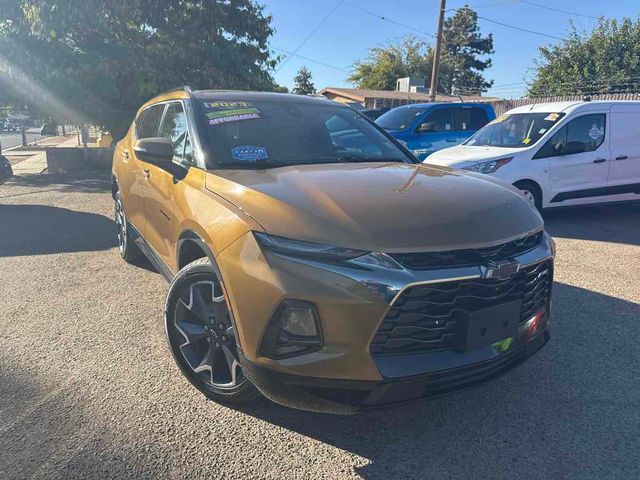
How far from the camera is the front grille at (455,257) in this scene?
6.82 feet

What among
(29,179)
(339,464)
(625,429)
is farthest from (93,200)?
(625,429)

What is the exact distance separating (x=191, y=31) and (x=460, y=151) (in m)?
11.2

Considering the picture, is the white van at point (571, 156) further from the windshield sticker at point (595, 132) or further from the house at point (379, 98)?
the house at point (379, 98)

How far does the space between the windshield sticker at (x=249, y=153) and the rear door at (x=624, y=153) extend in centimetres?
634

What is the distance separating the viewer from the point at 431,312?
83.2 inches

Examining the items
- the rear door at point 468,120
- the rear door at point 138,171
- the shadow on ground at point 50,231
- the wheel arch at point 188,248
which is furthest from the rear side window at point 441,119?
Result: the wheel arch at point 188,248

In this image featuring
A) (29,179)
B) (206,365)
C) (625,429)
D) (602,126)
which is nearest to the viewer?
(625,429)

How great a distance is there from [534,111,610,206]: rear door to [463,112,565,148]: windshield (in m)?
0.22

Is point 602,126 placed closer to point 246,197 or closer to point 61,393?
point 246,197

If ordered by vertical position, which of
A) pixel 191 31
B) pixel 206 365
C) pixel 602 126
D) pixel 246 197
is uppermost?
pixel 191 31

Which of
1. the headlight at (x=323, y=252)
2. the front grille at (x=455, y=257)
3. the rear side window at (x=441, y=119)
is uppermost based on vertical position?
the rear side window at (x=441, y=119)

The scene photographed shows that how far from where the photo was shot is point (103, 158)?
566 inches

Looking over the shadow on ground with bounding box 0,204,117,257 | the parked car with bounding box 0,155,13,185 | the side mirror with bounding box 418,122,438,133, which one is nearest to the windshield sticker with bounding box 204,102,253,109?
the shadow on ground with bounding box 0,204,117,257

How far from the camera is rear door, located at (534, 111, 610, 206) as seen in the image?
7160mm
